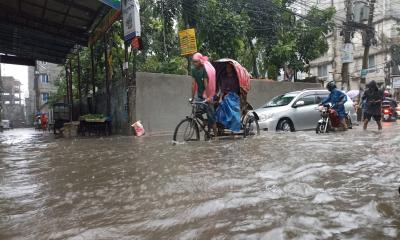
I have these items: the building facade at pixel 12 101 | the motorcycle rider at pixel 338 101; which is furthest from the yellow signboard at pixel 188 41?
the building facade at pixel 12 101

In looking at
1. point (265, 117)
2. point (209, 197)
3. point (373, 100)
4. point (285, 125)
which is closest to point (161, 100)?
point (265, 117)

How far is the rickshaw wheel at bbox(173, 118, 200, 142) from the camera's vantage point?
26.0 ft

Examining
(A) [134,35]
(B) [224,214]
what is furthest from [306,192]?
(A) [134,35]

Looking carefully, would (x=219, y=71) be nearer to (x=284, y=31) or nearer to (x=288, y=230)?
(x=288, y=230)

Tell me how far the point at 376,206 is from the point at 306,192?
0.59 meters

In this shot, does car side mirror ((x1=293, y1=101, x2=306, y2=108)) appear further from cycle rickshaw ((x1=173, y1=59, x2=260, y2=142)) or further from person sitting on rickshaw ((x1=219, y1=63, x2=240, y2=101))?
person sitting on rickshaw ((x1=219, y1=63, x2=240, y2=101))

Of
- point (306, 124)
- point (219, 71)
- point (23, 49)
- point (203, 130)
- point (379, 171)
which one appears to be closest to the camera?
point (379, 171)

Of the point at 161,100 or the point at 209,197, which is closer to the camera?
A: the point at 209,197

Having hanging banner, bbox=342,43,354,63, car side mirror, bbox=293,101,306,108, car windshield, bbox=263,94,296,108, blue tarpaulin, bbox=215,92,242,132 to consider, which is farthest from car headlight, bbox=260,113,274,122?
hanging banner, bbox=342,43,354,63

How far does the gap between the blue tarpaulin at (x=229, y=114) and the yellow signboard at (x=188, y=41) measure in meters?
5.53

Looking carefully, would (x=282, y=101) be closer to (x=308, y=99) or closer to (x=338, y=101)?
(x=308, y=99)

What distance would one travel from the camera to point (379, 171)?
439cm

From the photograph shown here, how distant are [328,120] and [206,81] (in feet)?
13.5

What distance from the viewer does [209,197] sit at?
3363 mm
